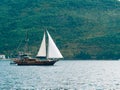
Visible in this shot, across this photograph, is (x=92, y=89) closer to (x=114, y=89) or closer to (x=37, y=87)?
(x=114, y=89)

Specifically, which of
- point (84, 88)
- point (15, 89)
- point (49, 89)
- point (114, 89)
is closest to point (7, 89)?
point (15, 89)

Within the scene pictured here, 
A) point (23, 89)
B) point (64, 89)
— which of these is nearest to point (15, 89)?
point (23, 89)

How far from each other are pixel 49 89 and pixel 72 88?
6.20 m

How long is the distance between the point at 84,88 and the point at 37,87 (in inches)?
442

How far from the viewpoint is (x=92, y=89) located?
101 metres

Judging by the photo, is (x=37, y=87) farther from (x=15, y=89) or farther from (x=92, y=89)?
(x=92, y=89)

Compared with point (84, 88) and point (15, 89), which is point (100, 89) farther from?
point (15, 89)

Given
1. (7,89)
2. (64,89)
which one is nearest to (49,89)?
(64,89)

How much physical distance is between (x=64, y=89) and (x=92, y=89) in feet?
21.3

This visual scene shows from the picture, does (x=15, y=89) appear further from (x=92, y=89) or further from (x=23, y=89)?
(x=92, y=89)

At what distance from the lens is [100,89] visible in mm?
102250

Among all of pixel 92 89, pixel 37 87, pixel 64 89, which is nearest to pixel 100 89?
pixel 92 89

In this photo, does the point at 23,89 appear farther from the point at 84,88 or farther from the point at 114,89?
the point at 114,89

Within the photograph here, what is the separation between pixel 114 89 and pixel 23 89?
21.1 m
